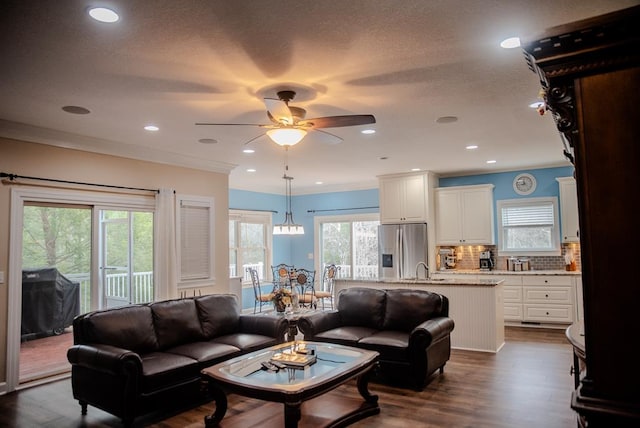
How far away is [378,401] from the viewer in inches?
158

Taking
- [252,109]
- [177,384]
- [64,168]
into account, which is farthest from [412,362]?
[64,168]

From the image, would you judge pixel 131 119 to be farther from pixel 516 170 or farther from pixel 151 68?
pixel 516 170

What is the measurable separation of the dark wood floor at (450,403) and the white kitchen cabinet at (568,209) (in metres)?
2.83

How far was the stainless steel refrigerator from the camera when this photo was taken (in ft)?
25.7

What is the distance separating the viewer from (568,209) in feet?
24.0

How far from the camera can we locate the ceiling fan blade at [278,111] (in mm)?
3279

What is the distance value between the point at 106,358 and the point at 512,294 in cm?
623

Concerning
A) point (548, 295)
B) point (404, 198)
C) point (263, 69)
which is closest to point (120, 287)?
point (263, 69)

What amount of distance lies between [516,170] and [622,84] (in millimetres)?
7072

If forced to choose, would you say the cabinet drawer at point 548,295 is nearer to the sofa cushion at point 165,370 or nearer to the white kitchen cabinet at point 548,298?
the white kitchen cabinet at point 548,298

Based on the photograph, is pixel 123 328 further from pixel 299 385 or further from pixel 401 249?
pixel 401 249

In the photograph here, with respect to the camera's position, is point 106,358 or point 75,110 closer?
point 106,358

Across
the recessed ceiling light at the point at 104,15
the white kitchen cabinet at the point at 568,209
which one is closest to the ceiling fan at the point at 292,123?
the recessed ceiling light at the point at 104,15

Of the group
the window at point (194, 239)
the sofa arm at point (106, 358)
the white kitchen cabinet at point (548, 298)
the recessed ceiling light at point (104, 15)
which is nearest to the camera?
the recessed ceiling light at point (104, 15)
